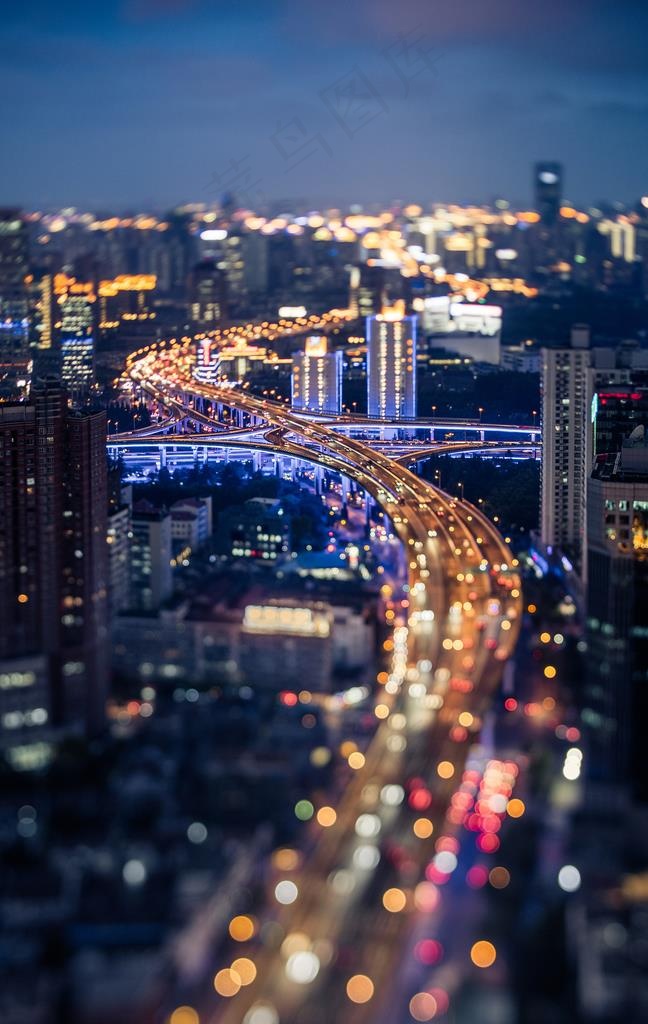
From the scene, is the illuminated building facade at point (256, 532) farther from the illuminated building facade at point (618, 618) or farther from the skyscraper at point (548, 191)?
the skyscraper at point (548, 191)

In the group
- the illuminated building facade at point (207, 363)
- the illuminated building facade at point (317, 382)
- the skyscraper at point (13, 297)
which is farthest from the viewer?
the illuminated building facade at point (207, 363)

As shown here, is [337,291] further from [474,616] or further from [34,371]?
[474,616]

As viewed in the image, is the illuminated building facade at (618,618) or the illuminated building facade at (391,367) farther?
the illuminated building facade at (391,367)

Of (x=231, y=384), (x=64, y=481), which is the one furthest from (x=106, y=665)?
(x=231, y=384)

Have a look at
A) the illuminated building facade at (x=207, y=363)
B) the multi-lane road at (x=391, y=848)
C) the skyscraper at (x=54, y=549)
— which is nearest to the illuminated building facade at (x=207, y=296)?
the illuminated building facade at (x=207, y=363)

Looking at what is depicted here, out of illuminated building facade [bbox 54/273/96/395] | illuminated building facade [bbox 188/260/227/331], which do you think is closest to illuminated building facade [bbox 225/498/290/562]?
illuminated building facade [bbox 54/273/96/395]

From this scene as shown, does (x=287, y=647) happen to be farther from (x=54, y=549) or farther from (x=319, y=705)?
(x=54, y=549)
